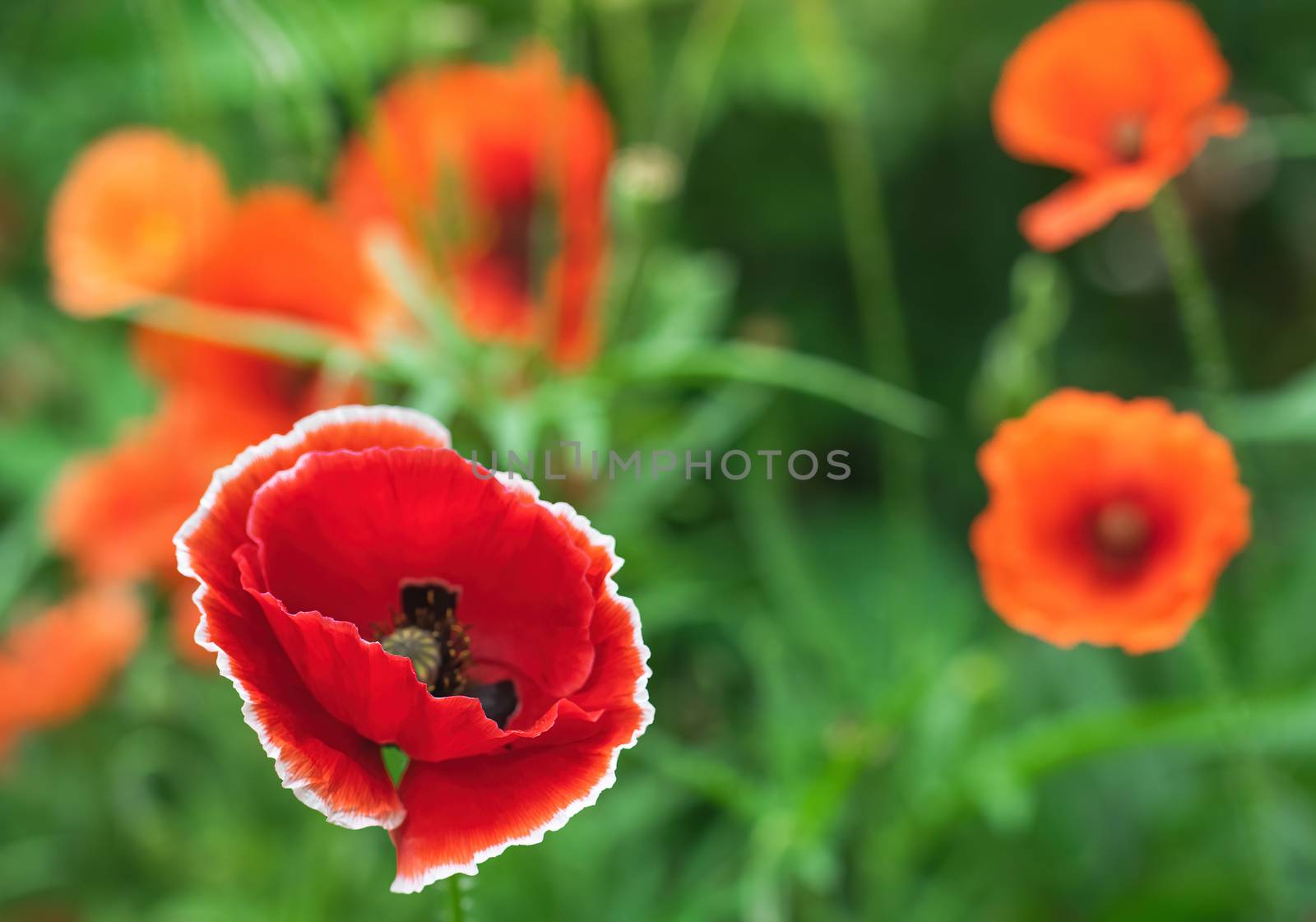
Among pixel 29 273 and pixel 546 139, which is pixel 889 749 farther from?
pixel 29 273

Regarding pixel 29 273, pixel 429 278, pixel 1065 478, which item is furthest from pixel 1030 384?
pixel 29 273

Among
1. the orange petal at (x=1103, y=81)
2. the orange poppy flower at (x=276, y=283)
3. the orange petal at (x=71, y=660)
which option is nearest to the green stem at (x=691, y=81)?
the orange poppy flower at (x=276, y=283)

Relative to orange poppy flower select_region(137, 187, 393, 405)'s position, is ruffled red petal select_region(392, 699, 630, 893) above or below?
below

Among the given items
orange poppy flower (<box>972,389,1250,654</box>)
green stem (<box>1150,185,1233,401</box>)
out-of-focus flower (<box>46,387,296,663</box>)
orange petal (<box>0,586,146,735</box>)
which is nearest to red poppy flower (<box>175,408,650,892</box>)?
orange poppy flower (<box>972,389,1250,654</box>)

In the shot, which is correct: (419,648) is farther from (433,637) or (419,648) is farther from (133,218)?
(133,218)

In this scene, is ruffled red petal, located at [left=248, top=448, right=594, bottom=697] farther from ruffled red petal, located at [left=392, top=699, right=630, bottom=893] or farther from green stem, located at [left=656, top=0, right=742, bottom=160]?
green stem, located at [left=656, top=0, right=742, bottom=160]

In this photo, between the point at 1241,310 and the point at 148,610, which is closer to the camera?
the point at 148,610

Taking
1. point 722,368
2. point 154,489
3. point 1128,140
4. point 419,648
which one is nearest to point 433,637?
point 419,648
